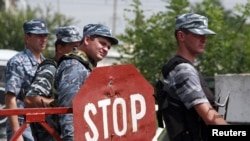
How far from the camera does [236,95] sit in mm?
8812

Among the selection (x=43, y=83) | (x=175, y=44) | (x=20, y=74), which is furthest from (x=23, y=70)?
(x=175, y=44)

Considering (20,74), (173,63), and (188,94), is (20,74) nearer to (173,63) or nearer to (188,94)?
(173,63)

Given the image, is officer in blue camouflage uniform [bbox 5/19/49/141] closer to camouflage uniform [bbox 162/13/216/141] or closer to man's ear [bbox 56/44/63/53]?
man's ear [bbox 56/44/63/53]

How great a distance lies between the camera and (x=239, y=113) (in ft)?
26.7

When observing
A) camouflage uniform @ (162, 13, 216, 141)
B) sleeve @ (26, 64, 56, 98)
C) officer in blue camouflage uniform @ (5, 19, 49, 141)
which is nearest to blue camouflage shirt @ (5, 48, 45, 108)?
officer in blue camouflage uniform @ (5, 19, 49, 141)

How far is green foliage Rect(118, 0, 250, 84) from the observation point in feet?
60.0

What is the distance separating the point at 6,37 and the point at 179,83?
39.7 meters

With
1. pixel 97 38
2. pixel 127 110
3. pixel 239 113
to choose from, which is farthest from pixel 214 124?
pixel 239 113

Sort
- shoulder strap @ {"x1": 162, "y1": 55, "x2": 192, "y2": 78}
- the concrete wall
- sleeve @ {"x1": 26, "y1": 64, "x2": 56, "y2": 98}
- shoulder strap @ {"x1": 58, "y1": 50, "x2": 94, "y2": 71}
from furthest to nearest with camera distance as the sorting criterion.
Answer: the concrete wall
sleeve @ {"x1": 26, "y1": 64, "x2": 56, "y2": 98}
shoulder strap @ {"x1": 58, "y1": 50, "x2": 94, "y2": 71}
shoulder strap @ {"x1": 162, "y1": 55, "x2": 192, "y2": 78}

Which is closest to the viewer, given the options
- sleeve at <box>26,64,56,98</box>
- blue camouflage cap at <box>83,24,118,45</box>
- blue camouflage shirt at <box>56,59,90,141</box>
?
blue camouflage shirt at <box>56,59,90,141</box>

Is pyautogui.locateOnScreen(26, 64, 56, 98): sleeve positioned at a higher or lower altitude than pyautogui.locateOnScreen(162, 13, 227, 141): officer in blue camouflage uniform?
lower

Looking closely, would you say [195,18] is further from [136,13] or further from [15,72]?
[136,13]

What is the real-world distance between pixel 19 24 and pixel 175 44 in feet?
92.5

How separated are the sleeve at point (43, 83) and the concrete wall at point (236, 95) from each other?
67.7 inches
